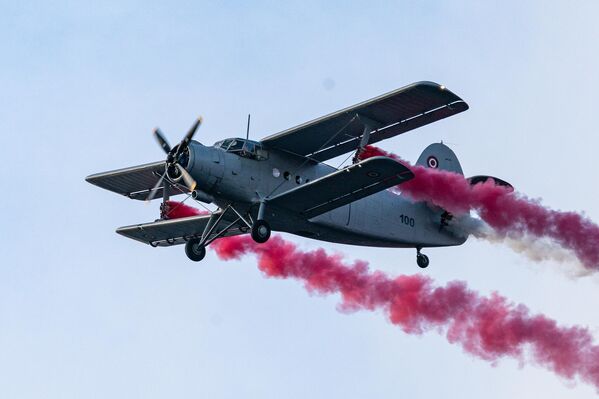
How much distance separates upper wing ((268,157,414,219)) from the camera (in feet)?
114

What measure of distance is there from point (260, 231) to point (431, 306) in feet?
24.2

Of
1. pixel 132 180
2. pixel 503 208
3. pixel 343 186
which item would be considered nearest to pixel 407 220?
pixel 503 208

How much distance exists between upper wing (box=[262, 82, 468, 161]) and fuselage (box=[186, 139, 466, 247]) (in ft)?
1.52

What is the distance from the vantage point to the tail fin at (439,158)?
42.2m

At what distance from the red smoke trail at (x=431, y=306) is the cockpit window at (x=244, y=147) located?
555 cm

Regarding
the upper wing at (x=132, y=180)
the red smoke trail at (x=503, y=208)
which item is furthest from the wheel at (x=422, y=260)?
A: the upper wing at (x=132, y=180)

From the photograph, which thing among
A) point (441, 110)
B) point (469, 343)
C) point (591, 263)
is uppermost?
point (441, 110)

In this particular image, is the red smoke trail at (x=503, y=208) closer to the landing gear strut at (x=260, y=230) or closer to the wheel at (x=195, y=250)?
the landing gear strut at (x=260, y=230)

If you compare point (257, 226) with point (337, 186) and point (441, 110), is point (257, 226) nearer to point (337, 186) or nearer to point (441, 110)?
point (337, 186)

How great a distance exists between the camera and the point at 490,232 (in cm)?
4097

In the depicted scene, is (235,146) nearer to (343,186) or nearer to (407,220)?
(343,186)

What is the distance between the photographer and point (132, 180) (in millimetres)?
41625

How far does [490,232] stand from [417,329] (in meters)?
3.71

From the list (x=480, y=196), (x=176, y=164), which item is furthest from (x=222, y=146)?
(x=480, y=196)
